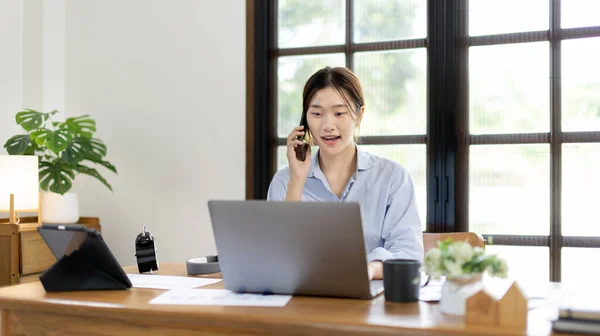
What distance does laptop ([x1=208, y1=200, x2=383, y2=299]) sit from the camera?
153 centimetres

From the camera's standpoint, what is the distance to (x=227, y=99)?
3.97 meters

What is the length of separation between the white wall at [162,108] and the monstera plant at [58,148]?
23cm

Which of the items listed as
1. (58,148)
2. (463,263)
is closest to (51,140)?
(58,148)

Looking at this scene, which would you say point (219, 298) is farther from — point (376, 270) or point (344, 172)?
point (344, 172)

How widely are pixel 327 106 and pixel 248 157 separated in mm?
1607

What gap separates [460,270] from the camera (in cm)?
147

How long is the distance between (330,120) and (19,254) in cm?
215

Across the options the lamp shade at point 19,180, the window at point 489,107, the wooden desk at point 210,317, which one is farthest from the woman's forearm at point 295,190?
the lamp shade at point 19,180

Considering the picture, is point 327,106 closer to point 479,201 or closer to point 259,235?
point 259,235

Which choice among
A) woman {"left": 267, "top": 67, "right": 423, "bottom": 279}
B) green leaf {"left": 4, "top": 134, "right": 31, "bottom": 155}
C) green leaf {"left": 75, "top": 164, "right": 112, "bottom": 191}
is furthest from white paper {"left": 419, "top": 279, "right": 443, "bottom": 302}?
green leaf {"left": 4, "top": 134, "right": 31, "bottom": 155}

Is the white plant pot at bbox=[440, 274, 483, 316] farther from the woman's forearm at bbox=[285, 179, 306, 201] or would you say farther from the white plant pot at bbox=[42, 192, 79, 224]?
the white plant pot at bbox=[42, 192, 79, 224]

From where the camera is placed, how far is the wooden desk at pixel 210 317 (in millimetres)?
1371

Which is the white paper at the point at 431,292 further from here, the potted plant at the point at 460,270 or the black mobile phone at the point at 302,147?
the black mobile phone at the point at 302,147

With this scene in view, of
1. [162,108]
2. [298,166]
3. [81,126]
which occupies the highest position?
[162,108]
